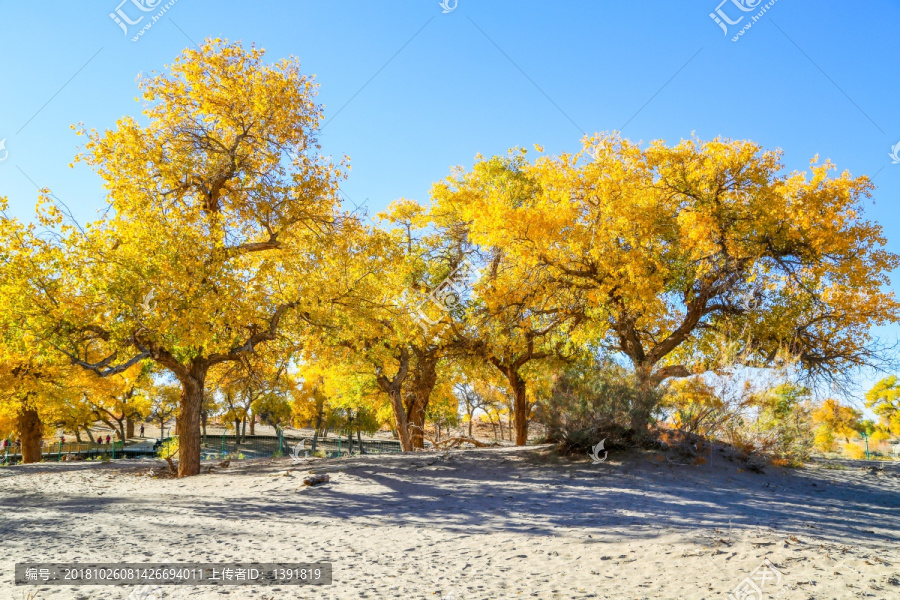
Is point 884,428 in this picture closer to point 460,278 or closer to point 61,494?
point 460,278

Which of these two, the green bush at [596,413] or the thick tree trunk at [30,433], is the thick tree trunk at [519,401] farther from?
the thick tree trunk at [30,433]

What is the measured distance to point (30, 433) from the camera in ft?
79.1

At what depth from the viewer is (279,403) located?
4131cm

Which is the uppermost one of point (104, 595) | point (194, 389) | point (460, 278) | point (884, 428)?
point (460, 278)

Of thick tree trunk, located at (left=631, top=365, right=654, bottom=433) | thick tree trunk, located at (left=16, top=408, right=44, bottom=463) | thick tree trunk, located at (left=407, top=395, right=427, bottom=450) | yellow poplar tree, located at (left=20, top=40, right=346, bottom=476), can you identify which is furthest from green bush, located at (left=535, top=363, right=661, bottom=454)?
thick tree trunk, located at (left=16, top=408, right=44, bottom=463)

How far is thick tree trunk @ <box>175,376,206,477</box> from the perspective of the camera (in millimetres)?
13945

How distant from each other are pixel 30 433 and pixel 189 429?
51.3 feet

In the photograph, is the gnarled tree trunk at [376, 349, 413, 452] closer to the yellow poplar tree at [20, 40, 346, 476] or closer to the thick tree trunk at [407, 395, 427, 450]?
the thick tree trunk at [407, 395, 427, 450]

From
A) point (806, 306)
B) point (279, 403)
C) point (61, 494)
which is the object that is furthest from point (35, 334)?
point (279, 403)

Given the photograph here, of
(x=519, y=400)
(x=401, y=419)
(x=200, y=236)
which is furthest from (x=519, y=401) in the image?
(x=200, y=236)

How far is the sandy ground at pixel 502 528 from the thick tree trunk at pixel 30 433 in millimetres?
14079

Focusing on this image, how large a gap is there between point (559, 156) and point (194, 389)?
11.4 meters

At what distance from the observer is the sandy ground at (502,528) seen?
489cm

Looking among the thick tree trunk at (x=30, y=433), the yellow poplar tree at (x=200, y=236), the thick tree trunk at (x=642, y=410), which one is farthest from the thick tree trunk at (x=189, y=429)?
the thick tree trunk at (x=30, y=433)
